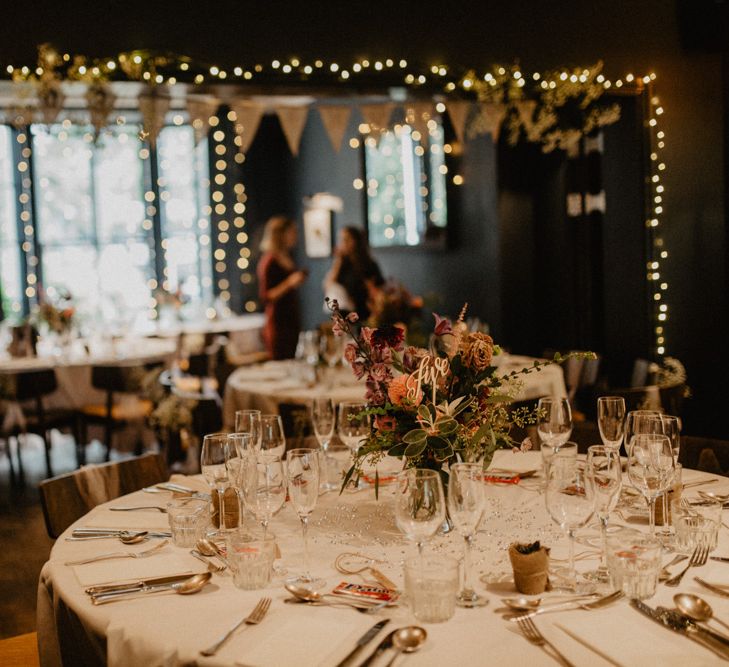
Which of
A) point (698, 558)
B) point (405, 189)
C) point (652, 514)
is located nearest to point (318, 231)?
point (405, 189)

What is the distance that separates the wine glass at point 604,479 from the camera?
1.81 metres

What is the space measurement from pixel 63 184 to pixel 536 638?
11041mm

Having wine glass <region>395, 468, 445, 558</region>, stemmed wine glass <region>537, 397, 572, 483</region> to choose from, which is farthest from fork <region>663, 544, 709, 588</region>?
stemmed wine glass <region>537, 397, 572, 483</region>

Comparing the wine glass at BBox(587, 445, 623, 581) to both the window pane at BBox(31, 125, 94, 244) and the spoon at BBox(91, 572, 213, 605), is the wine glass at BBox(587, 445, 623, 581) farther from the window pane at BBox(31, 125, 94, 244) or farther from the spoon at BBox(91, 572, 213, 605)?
the window pane at BBox(31, 125, 94, 244)

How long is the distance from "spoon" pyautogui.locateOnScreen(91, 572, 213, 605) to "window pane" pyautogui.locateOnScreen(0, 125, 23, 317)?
10.1 meters

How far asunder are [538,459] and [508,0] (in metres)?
3.87

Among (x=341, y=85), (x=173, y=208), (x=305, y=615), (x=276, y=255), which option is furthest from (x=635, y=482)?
(x=173, y=208)

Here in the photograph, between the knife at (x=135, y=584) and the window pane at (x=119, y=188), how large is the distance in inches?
410

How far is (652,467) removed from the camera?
211 centimetres

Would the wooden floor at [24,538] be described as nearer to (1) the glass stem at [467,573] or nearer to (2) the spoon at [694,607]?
(1) the glass stem at [467,573]

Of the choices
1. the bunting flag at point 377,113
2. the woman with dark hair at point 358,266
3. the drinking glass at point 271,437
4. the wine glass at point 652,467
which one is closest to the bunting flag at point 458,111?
the bunting flag at point 377,113

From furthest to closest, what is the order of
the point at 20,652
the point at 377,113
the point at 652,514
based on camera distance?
the point at 377,113 → the point at 20,652 → the point at 652,514

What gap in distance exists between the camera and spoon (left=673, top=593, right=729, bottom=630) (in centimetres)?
166

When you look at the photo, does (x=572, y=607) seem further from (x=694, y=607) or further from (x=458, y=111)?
(x=458, y=111)
